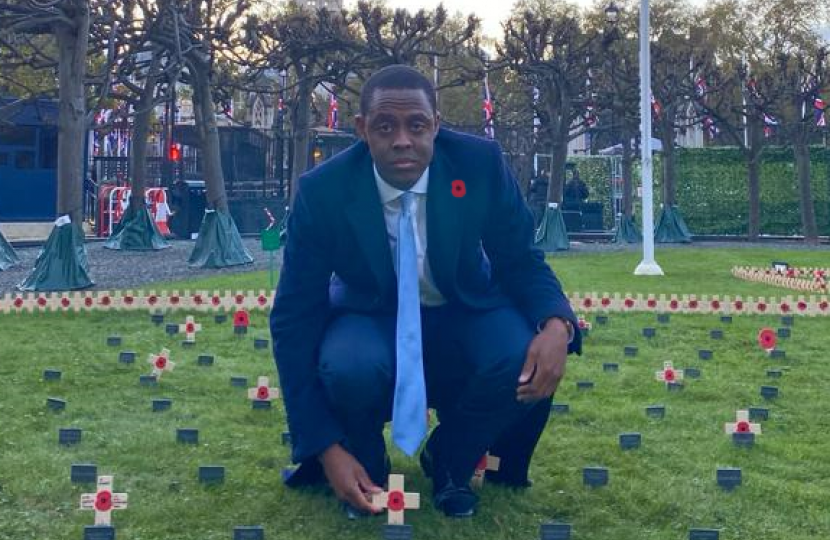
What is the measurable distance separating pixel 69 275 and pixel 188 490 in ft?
31.3

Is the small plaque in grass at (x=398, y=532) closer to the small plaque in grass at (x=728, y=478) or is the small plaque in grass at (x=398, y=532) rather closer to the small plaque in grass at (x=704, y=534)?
the small plaque in grass at (x=704, y=534)

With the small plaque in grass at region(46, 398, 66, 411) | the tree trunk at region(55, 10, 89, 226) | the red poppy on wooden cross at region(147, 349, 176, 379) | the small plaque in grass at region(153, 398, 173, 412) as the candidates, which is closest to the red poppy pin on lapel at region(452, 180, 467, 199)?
the small plaque in grass at region(153, 398, 173, 412)

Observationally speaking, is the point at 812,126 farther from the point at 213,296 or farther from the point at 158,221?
the point at 213,296

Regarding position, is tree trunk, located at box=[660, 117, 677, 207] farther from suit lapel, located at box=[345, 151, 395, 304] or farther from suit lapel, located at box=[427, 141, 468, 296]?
suit lapel, located at box=[345, 151, 395, 304]

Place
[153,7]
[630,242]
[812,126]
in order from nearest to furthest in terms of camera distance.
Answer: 1. [153,7]
2. [630,242]
3. [812,126]

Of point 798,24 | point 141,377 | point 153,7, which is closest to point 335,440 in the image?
point 141,377

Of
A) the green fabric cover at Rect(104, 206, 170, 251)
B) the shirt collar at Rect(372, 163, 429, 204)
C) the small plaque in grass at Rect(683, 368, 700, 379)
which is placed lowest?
the small plaque in grass at Rect(683, 368, 700, 379)

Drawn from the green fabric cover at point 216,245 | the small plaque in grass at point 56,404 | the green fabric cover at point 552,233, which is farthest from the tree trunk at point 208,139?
the small plaque in grass at point 56,404

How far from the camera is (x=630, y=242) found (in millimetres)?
25969

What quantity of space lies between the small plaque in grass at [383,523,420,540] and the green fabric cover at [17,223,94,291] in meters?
10.3

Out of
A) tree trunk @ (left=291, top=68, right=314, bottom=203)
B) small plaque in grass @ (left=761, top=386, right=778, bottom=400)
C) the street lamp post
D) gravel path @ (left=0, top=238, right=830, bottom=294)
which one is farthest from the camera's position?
tree trunk @ (left=291, top=68, right=314, bottom=203)

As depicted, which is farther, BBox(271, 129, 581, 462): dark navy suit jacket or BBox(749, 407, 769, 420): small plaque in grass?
BBox(749, 407, 769, 420): small plaque in grass

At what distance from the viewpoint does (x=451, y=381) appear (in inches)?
171

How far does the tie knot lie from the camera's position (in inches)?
163
